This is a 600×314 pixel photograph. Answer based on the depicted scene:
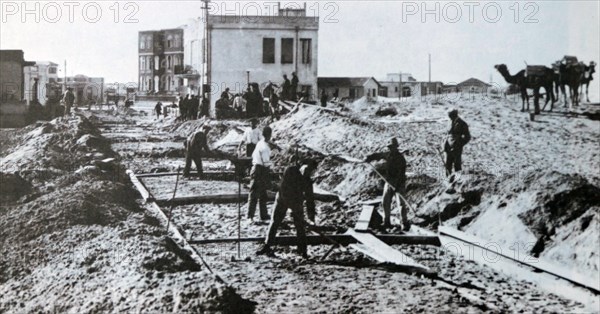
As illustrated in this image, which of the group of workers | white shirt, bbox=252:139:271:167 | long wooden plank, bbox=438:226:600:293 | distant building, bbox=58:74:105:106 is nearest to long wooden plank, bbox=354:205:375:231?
the group of workers

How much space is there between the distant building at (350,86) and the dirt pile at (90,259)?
4431cm

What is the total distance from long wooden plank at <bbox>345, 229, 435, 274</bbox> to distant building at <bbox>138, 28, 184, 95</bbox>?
6317 cm

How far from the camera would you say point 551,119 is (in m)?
19.4

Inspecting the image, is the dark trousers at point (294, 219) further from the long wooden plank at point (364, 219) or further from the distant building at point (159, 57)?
the distant building at point (159, 57)

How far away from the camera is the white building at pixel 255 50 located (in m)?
35.2

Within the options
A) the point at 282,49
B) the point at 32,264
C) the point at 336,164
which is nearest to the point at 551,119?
the point at 336,164

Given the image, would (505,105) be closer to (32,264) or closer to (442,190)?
(442,190)

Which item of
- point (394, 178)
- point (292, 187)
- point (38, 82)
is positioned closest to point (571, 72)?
point (394, 178)

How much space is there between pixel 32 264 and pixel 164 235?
177cm

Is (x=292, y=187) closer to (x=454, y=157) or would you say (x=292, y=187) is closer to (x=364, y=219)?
(x=364, y=219)

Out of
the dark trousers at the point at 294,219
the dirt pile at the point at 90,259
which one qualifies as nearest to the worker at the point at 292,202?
the dark trousers at the point at 294,219

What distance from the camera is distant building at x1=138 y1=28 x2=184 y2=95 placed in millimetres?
71000

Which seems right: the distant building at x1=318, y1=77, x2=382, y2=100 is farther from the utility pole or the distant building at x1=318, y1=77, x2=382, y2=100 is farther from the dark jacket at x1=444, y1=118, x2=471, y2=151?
the dark jacket at x1=444, y1=118, x2=471, y2=151

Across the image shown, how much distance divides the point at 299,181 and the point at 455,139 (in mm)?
4537
